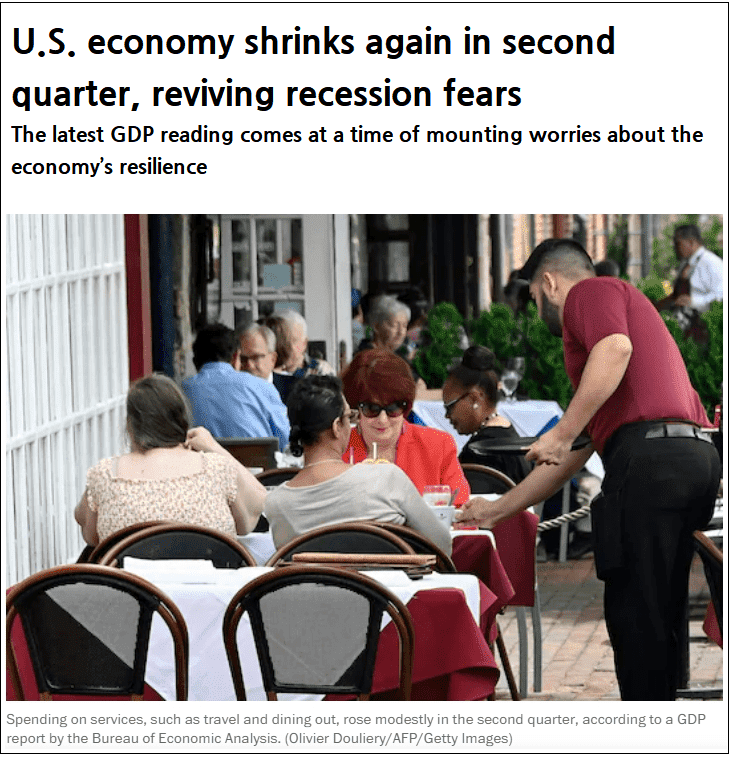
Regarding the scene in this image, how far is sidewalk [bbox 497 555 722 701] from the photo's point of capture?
240 inches

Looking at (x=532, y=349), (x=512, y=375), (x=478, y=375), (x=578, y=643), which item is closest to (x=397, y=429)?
(x=478, y=375)

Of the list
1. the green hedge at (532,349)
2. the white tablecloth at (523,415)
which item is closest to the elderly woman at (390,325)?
the green hedge at (532,349)

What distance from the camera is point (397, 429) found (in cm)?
591

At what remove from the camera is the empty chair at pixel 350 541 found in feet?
14.8

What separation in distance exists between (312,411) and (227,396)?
298 cm

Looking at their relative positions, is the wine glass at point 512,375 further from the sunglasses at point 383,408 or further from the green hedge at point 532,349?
the sunglasses at point 383,408

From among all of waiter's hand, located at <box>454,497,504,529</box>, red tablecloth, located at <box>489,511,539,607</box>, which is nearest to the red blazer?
red tablecloth, located at <box>489,511,539,607</box>

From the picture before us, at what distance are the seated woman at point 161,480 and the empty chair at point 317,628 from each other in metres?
0.98

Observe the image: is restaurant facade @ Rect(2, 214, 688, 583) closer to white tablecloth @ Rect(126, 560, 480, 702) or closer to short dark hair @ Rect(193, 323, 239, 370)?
short dark hair @ Rect(193, 323, 239, 370)

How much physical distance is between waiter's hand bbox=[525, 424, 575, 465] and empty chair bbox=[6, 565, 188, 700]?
4.18 feet
